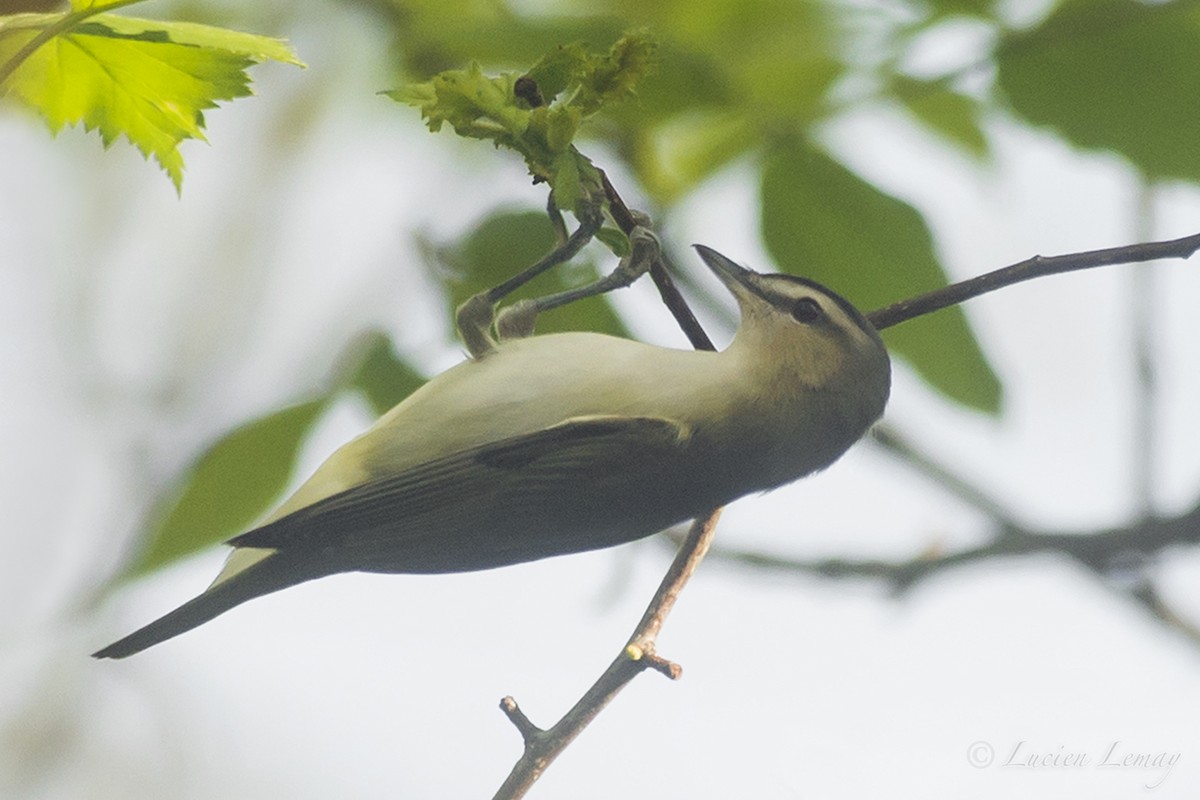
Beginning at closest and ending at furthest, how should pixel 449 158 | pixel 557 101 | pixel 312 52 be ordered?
pixel 557 101
pixel 449 158
pixel 312 52

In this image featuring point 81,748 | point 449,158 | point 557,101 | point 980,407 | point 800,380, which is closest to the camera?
point 557,101

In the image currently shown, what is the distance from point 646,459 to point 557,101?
1.14 feet

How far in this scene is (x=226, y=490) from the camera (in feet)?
3.13

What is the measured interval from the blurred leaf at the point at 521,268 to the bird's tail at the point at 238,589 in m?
0.27

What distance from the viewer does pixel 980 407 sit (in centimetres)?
90

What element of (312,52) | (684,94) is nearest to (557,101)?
(684,94)

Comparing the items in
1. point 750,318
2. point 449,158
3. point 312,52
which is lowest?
point 750,318

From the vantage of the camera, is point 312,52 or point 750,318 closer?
point 750,318

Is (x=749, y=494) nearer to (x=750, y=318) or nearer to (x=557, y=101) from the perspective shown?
(x=750, y=318)

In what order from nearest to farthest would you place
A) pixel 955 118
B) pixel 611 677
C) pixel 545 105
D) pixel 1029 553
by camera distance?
1. pixel 545 105
2. pixel 611 677
3. pixel 955 118
4. pixel 1029 553

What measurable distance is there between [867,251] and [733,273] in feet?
0.56

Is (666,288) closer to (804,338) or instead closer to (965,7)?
(804,338)

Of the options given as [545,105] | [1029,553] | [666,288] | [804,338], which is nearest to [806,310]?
[804,338]

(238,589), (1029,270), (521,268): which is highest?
(521,268)
